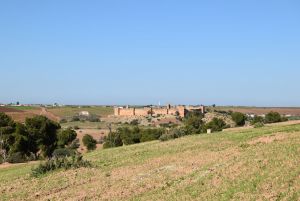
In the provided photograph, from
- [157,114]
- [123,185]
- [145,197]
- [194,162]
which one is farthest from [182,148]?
[157,114]

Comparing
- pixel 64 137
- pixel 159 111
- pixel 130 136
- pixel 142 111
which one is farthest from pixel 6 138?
pixel 159 111

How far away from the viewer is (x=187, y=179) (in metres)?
18.2

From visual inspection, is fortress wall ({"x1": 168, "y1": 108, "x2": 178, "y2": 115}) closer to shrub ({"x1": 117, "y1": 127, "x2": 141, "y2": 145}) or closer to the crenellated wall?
the crenellated wall

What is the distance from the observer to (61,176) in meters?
24.7

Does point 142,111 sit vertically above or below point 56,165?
above

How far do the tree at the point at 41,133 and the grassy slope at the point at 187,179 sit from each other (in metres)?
37.9

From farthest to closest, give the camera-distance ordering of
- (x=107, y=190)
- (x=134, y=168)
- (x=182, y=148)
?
(x=182, y=148) < (x=134, y=168) < (x=107, y=190)

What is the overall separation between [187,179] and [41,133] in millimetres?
49087

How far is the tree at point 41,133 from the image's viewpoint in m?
64.2

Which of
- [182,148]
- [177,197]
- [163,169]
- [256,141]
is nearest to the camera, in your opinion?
[177,197]

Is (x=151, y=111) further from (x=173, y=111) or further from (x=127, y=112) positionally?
(x=173, y=111)

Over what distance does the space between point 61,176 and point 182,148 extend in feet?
29.7

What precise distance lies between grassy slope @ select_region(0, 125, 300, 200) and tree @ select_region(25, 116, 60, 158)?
3787cm

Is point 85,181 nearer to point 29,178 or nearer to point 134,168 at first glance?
point 134,168
